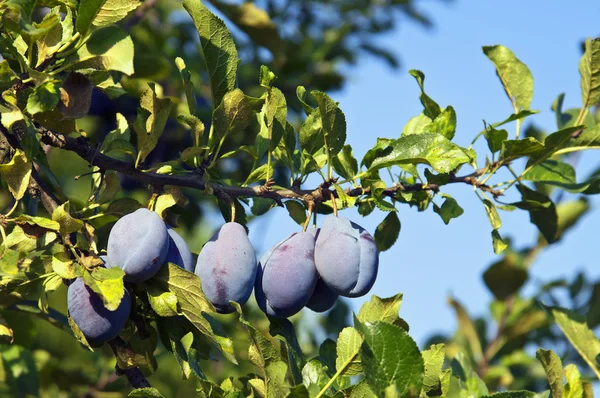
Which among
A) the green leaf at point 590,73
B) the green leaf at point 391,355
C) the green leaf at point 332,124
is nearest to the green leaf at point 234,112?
the green leaf at point 332,124

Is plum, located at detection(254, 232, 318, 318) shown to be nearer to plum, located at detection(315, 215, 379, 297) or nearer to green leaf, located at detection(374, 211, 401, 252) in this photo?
plum, located at detection(315, 215, 379, 297)

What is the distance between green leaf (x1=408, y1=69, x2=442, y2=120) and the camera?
1652 millimetres

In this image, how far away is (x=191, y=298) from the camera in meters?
1.30

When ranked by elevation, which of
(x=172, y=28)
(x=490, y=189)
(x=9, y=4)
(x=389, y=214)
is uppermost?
(x=9, y=4)

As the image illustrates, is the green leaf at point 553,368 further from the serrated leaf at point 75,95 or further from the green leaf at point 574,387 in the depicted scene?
the serrated leaf at point 75,95

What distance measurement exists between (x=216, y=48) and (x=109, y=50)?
235 mm

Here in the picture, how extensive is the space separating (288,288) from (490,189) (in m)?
0.54

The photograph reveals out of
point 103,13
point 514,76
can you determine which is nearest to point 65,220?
point 103,13

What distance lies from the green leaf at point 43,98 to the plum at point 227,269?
1.14 feet

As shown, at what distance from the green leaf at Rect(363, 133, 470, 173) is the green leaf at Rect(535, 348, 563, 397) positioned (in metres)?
A: 0.38

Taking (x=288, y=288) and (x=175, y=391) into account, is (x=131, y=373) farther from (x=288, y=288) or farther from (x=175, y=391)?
(x=175, y=391)

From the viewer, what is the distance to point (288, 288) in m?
1.33

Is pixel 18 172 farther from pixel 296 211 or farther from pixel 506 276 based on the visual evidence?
pixel 506 276

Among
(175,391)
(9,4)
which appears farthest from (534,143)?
(175,391)
